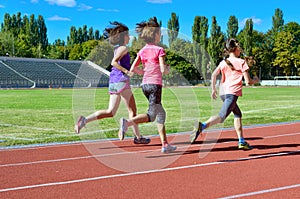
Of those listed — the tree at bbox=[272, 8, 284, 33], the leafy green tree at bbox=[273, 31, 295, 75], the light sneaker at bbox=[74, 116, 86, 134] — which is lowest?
the light sneaker at bbox=[74, 116, 86, 134]

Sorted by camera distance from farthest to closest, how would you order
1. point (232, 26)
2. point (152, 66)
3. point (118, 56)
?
point (232, 26), point (118, 56), point (152, 66)

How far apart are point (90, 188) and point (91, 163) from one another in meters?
1.40

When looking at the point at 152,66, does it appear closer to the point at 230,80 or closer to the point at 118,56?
the point at 118,56

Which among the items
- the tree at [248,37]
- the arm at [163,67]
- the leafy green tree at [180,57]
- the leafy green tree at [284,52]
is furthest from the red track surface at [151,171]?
the leafy green tree at [284,52]

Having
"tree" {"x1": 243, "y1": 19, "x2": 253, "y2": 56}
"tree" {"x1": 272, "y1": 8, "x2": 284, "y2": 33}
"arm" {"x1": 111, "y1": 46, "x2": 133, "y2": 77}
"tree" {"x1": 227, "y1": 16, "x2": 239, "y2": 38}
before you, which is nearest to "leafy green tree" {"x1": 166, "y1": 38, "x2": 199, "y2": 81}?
"arm" {"x1": 111, "y1": 46, "x2": 133, "y2": 77}

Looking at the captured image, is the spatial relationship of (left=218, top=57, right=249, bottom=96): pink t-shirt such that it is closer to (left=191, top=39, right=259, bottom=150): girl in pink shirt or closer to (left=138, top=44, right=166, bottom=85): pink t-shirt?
(left=191, top=39, right=259, bottom=150): girl in pink shirt

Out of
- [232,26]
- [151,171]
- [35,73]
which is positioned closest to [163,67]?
[151,171]

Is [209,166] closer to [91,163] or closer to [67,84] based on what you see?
[91,163]

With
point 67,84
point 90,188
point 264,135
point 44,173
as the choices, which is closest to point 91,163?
point 44,173

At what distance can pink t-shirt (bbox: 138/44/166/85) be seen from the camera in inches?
250

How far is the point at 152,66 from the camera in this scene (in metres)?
6.35

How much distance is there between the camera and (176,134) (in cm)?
924

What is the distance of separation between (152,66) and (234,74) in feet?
4.82

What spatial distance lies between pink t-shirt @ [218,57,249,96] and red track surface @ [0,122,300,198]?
1044 mm
